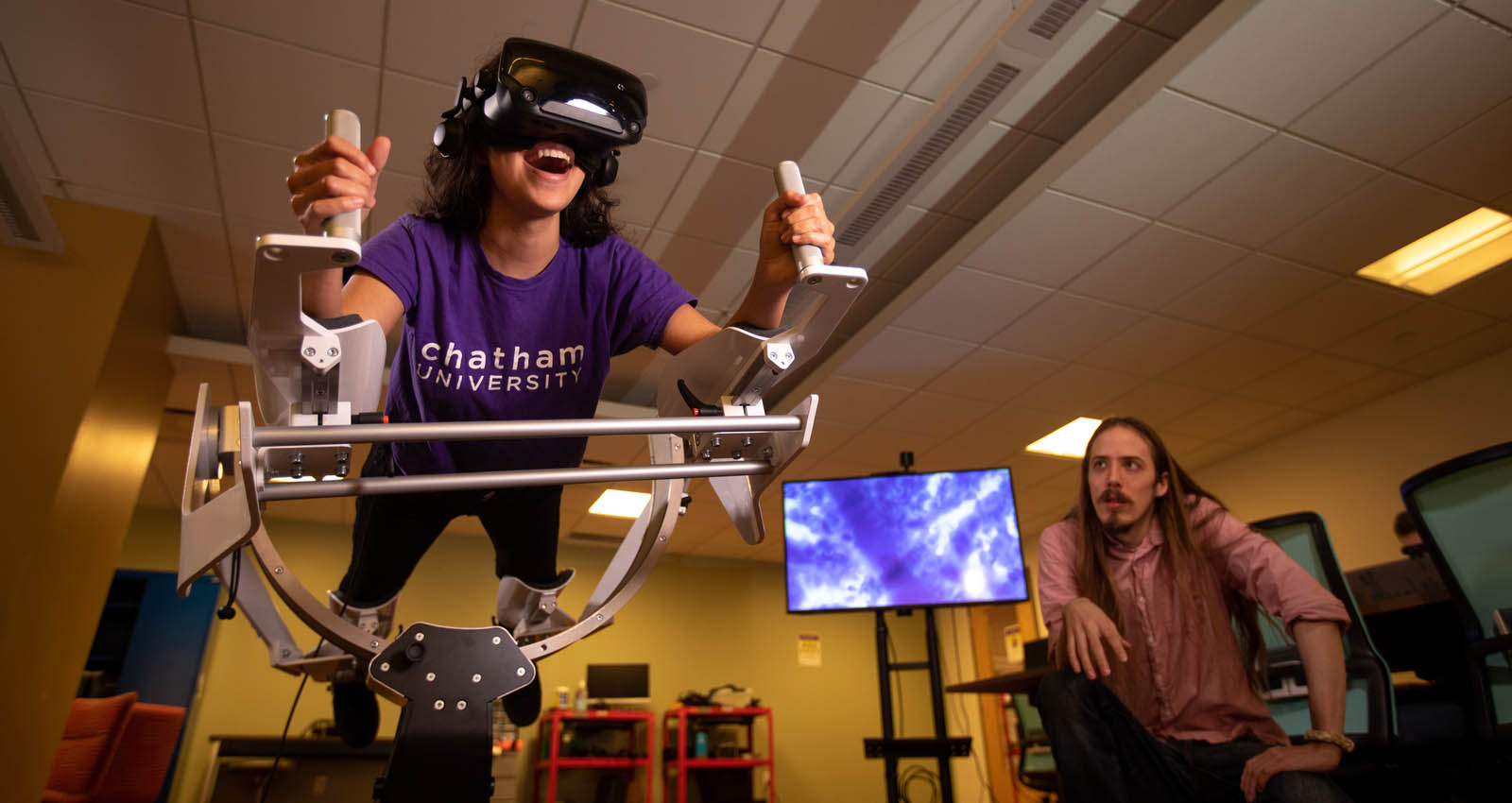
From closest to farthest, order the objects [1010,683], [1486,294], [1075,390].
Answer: [1010,683] < [1486,294] < [1075,390]

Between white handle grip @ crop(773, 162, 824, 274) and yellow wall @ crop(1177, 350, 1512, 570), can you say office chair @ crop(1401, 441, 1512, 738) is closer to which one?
white handle grip @ crop(773, 162, 824, 274)

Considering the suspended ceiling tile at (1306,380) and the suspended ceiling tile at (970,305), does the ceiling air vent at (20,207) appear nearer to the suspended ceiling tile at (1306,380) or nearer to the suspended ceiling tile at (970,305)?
the suspended ceiling tile at (970,305)

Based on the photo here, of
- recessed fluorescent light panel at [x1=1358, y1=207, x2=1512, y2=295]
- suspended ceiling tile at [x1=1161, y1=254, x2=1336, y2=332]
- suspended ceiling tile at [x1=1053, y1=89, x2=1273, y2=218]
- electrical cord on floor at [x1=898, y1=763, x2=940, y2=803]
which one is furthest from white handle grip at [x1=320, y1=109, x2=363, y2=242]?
electrical cord on floor at [x1=898, y1=763, x2=940, y2=803]

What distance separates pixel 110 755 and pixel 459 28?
320cm

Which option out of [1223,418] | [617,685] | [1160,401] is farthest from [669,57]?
[617,685]

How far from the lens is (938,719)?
2.84 meters

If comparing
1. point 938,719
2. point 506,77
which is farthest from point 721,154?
point 506,77

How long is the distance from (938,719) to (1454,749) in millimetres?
1366

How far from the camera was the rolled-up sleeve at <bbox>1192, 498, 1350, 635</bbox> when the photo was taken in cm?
137

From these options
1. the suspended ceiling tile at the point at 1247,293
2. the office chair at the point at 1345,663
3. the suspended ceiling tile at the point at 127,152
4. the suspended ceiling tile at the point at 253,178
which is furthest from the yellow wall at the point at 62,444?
the suspended ceiling tile at the point at 1247,293

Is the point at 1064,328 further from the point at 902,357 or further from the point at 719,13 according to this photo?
the point at 719,13

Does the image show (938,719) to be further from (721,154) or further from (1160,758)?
(721,154)

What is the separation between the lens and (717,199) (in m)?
3.52

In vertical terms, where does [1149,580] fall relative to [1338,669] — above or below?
above
